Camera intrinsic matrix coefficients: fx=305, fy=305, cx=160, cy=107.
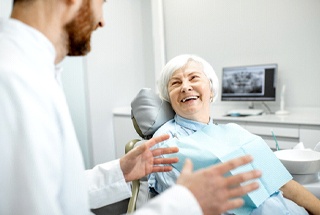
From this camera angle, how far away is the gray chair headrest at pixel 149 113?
1670mm

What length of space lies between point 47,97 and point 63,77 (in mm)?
2819

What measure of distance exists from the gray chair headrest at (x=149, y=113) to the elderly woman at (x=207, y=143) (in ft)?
0.18

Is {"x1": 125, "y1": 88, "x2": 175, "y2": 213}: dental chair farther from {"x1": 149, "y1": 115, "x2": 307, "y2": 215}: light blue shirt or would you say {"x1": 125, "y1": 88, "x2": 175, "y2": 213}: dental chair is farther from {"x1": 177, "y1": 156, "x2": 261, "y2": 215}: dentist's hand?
{"x1": 177, "y1": 156, "x2": 261, "y2": 215}: dentist's hand

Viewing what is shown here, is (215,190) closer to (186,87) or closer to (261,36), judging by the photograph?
(186,87)

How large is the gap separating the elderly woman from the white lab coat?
69cm

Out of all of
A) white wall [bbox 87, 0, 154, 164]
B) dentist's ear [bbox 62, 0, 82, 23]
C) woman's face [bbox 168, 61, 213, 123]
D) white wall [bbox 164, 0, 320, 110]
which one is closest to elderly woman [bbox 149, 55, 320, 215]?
woman's face [bbox 168, 61, 213, 123]

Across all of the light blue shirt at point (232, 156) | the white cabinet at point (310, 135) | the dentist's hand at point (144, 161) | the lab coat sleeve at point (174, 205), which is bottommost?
the white cabinet at point (310, 135)

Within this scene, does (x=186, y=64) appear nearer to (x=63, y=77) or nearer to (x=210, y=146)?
(x=210, y=146)

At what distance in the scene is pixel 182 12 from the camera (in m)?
3.86

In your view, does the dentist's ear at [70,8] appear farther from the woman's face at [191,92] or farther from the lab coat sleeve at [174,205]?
the woman's face at [191,92]

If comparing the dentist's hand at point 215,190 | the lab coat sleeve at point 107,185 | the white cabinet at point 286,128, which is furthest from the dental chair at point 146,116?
the white cabinet at point 286,128

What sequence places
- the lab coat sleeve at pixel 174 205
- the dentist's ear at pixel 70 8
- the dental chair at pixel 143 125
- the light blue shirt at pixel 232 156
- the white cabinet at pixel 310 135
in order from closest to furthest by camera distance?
the lab coat sleeve at pixel 174 205 → the dentist's ear at pixel 70 8 → the light blue shirt at pixel 232 156 → the dental chair at pixel 143 125 → the white cabinet at pixel 310 135

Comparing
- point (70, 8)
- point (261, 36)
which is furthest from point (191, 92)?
point (261, 36)

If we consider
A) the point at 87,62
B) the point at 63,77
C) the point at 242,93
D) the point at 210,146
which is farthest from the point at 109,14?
the point at 210,146
